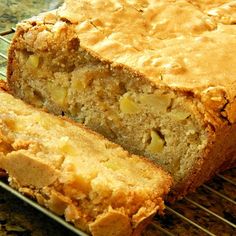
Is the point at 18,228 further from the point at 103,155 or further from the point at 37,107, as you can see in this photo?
the point at 37,107

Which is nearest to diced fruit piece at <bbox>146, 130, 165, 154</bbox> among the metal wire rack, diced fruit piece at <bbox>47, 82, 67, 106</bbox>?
the metal wire rack

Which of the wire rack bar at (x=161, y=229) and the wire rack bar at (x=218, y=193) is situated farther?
the wire rack bar at (x=218, y=193)

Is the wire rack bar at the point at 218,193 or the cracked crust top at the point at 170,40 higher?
the cracked crust top at the point at 170,40

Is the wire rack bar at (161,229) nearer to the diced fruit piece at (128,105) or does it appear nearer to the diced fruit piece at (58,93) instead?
the diced fruit piece at (128,105)

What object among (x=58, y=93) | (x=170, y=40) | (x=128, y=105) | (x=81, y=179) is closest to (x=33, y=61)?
(x=58, y=93)

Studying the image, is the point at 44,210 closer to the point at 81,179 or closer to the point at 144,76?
the point at 81,179

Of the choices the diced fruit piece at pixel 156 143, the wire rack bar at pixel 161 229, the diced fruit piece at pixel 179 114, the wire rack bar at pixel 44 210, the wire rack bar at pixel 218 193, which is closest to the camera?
the wire rack bar at pixel 44 210

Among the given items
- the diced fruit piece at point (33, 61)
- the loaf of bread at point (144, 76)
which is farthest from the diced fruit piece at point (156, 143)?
the diced fruit piece at point (33, 61)

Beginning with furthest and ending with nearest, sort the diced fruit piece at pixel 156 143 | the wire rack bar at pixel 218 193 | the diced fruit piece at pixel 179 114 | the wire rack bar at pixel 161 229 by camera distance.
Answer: the wire rack bar at pixel 218 193
the diced fruit piece at pixel 156 143
the diced fruit piece at pixel 179 114
the wire rack bar at pixel 161 229
